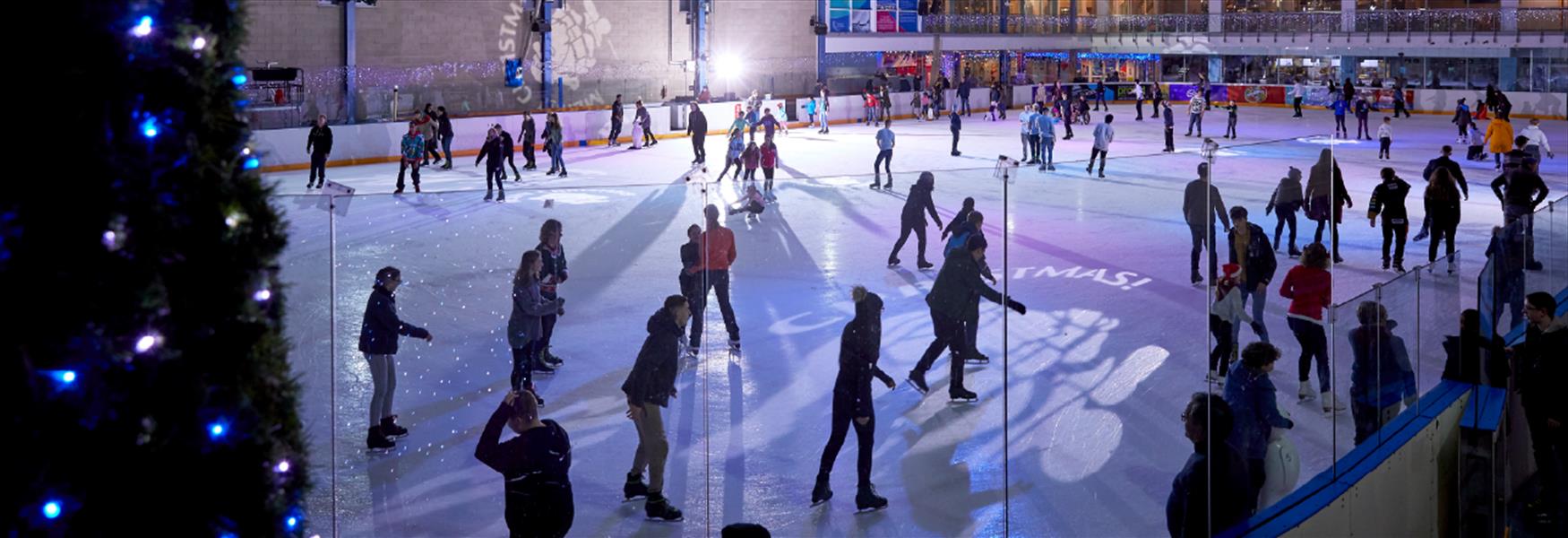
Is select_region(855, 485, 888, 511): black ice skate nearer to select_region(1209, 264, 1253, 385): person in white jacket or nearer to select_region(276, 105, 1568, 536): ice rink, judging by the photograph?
select_region(276, 105, 1568, 536): ice rink

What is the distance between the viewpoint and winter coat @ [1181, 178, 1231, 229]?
8312 millimetres

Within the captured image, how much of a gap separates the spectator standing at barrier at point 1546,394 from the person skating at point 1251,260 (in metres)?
1.41

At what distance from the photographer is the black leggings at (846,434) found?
7027 mm

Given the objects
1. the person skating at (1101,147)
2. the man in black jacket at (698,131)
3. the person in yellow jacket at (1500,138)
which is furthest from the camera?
the man in black jacket at (698,131)

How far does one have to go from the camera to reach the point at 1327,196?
428 inches

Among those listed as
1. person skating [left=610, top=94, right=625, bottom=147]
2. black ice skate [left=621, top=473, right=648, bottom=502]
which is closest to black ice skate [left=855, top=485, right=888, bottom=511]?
black ice skate [left=621, top=473, right=648, bottom=502]

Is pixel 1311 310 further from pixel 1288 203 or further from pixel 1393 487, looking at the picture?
pixel 1288 203

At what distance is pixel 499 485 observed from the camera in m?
6.26

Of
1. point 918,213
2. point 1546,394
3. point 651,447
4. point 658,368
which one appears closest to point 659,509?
point 651,447

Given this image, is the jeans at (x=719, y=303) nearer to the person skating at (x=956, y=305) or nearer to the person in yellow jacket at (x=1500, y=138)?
the person skating at (x=956, y=305)

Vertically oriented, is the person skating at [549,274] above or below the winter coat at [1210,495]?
above

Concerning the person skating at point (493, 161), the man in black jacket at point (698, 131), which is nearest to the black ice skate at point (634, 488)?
the person skating at point (493, 161)

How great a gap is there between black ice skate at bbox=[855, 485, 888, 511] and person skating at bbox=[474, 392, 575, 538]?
1.52 metres

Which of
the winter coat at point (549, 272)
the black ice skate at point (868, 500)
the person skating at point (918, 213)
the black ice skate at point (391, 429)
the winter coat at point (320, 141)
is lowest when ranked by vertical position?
the black ice skate at point (868, 500)
